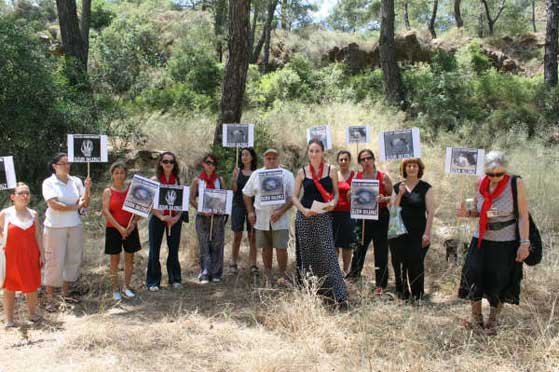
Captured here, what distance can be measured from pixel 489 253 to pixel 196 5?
29562mm

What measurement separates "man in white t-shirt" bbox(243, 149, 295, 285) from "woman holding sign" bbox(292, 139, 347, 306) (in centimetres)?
55

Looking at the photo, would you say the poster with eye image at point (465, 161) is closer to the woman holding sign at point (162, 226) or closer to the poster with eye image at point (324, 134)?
the poster with eye image at point (324, 134)

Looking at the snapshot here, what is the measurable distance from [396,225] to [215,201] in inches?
85.4

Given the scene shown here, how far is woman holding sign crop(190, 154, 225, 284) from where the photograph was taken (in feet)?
20.4

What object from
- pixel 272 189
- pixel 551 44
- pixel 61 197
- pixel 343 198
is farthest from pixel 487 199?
pixel 551 44

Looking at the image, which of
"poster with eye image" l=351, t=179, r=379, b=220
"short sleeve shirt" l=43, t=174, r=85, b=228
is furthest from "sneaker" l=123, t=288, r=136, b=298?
"poster with eye image" l=351, t=179, r=379, b=220

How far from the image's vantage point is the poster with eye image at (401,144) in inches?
233

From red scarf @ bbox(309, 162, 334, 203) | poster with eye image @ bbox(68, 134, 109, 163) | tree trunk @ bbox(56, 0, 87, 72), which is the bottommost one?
red scarf @ bbox(309, 162, 334, 203)

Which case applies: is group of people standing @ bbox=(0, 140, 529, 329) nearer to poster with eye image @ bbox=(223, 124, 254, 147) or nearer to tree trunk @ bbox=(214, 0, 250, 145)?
poster with eye image @ bbox=(223, 124, 254, 147)

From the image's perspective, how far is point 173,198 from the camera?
588cm

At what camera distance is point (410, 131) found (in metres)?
6.04

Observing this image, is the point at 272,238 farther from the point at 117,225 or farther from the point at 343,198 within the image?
the point at 117,225

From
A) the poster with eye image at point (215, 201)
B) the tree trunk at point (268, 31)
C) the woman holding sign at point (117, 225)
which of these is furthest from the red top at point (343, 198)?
the tree trunk at point (268, 31)

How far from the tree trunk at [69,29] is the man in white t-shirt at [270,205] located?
794 cm
